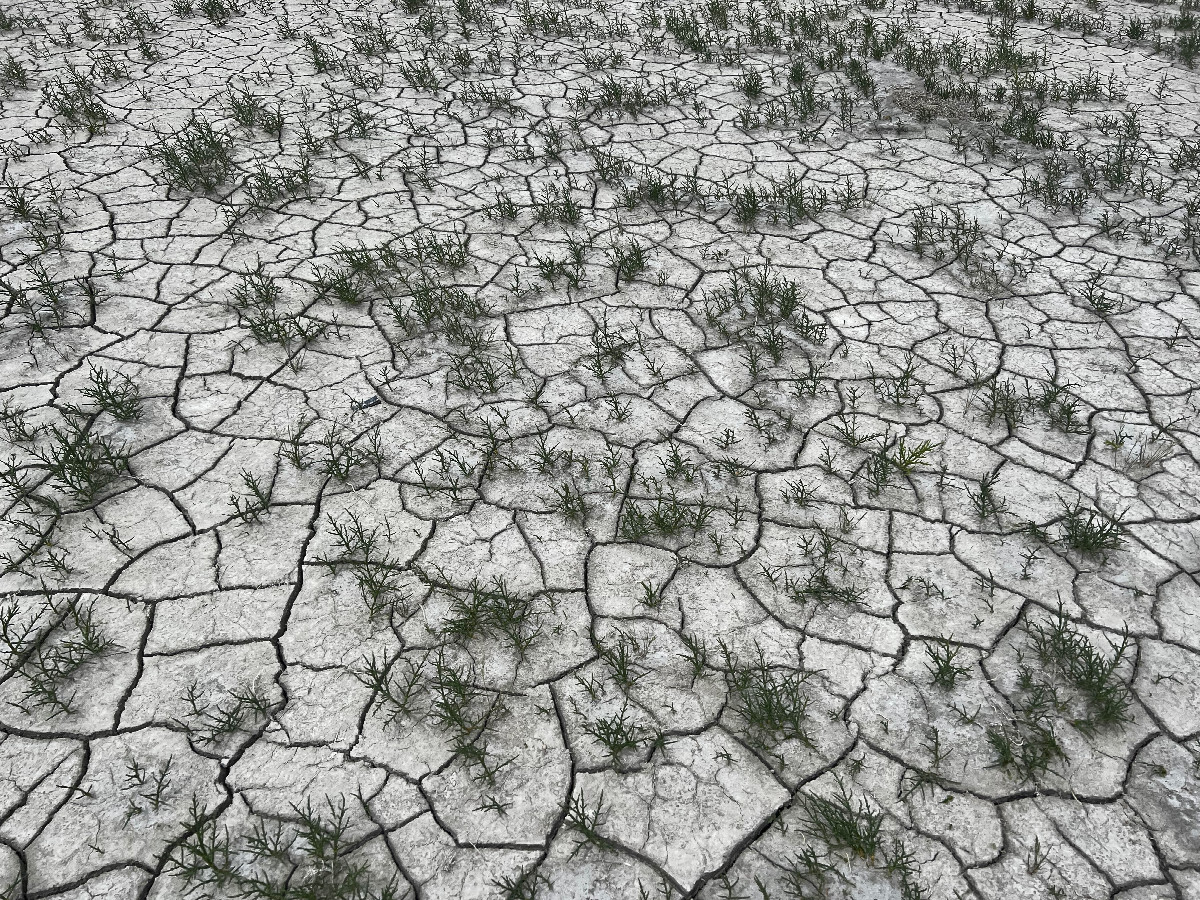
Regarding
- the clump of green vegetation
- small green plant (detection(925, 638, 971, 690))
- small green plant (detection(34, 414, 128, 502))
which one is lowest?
small green plant (detection(925, 638, 971, 690))

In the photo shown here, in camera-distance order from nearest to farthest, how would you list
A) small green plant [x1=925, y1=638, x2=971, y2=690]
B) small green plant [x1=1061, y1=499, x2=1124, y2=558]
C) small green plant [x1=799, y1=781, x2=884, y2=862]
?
1. small green plant [x1=799, y1=781, x2=884, y2=862]
2. small green plant [x1=925, y1=638, x2=971, y2=690]
3. small green plant [x1=1061, y1=499, x2=1124, y2=558]

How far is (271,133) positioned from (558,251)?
257 centimetres

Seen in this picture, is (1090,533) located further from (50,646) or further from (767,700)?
(50,646)

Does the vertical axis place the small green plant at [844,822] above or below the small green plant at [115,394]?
below

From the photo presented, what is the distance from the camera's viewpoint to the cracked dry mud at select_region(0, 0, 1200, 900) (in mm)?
1999

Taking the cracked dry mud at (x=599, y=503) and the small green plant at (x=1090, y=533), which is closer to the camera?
the cracked dry mud at (x=599, y=503)

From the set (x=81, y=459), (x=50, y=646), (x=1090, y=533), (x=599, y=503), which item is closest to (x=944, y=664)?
(x=1090, y=533)

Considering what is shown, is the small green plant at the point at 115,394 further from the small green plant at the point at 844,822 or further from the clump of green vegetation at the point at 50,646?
the small green plant at the point at 844,822

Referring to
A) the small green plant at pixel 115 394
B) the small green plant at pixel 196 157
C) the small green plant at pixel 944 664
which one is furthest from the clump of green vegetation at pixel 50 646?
the small green plant at pixel 196 157

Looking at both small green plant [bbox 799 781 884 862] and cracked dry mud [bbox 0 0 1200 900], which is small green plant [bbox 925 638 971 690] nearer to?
cracked dry mud [bbox 0 0 1200 900]

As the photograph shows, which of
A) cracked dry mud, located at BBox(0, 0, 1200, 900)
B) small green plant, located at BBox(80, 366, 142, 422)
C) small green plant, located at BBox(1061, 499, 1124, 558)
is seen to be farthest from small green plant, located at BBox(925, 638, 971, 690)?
small green plant, located at BBox(80, 366, 142, 422)

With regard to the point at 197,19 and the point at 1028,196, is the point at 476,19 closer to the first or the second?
the point at 197,19

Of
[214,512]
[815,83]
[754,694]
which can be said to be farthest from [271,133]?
[754,694]

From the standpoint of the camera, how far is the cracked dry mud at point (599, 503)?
2.00 metres
